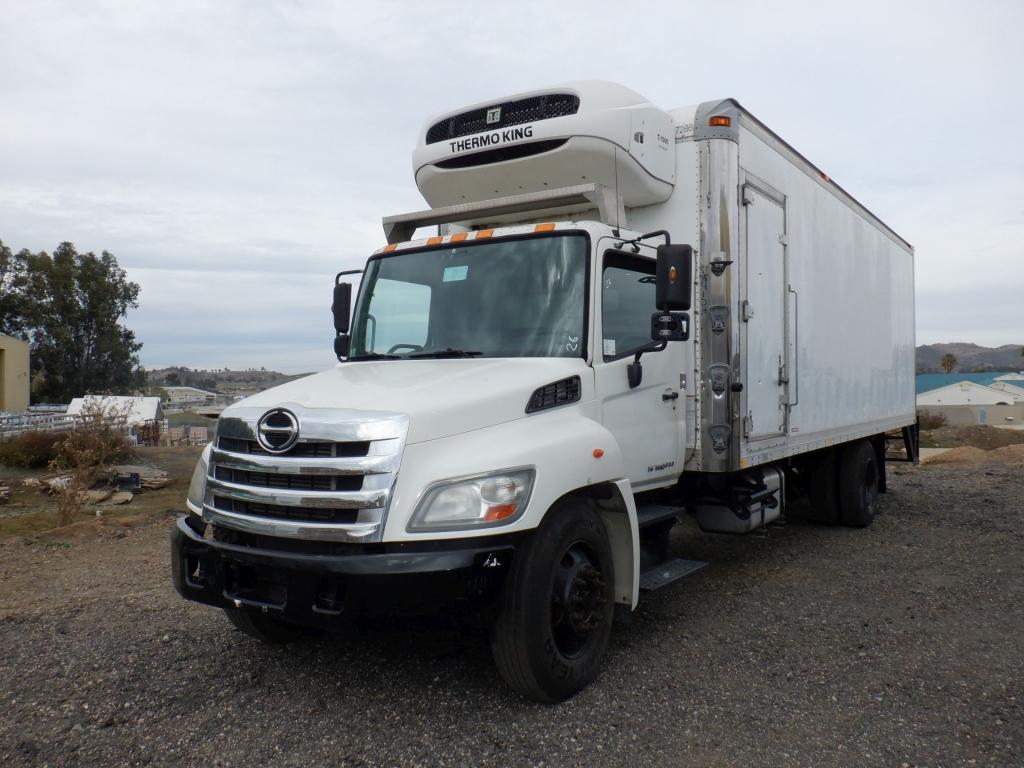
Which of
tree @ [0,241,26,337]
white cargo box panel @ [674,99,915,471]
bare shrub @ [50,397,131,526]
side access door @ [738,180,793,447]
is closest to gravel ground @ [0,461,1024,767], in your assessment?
white cargo box panel @ [674,99,915,471]

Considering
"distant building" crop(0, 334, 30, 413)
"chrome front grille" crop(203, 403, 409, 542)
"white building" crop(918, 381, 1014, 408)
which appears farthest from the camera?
"white building" crop(918, 381, 1014, 408)

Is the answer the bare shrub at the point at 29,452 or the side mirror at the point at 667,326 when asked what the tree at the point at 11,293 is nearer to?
the bare shrub at the point at 29,452

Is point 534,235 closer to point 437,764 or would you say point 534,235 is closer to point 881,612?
point 437,764

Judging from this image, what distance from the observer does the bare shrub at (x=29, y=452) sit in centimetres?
1917

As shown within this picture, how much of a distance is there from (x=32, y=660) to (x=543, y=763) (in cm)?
328

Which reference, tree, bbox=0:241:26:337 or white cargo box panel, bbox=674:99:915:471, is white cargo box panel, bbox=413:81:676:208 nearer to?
white cargo box panel, bbox=674:99:915:471

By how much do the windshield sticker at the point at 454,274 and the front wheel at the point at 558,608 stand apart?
1650 mm

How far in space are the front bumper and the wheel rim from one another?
506mm

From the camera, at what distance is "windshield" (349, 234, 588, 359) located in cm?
464

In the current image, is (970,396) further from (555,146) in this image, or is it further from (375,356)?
(375,356)

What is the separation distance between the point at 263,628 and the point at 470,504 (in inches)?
77.0

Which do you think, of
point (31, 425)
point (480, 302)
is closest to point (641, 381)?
point (480, 302)

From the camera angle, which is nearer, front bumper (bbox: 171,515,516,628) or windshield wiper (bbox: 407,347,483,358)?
front bumper (bbox: 171,515,516,628)

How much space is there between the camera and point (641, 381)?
16.4ft
